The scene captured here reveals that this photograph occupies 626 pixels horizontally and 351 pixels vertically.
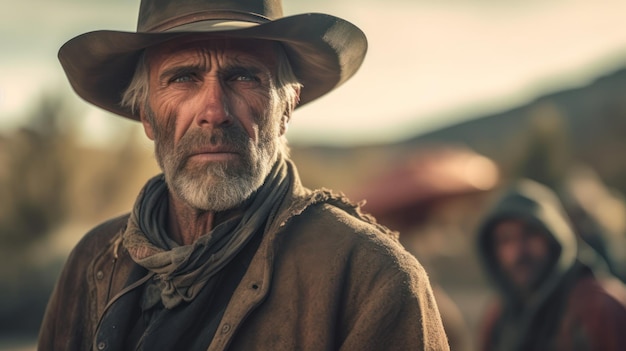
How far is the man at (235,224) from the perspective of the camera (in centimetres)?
283

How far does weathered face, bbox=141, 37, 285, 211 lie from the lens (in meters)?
3.01

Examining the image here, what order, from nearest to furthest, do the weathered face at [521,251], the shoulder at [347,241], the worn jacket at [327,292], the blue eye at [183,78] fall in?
1. the worn jacket at [327,292]
2. the shoulder at [347,241]
3. the blue eye at [183,78]
4. the weathered face at [521,251]

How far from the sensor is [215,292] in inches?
118

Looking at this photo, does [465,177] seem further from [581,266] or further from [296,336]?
[296,336]

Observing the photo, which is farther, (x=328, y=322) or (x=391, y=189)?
(x=391, y=189)

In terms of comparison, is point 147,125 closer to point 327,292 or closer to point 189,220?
point 189,220

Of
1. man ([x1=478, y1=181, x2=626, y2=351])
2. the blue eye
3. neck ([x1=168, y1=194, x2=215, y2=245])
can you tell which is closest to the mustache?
the blue eye

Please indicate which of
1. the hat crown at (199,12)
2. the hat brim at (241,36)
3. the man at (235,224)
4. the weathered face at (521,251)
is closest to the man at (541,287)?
the weathered face at (521,251)

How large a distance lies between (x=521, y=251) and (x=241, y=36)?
5499 mm

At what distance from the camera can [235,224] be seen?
3.10 metres

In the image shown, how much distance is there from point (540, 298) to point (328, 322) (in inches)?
187

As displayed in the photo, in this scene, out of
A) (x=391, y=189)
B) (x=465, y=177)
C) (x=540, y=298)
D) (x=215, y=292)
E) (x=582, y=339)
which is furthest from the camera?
(x=465, y=177)

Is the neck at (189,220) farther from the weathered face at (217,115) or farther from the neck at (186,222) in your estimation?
the weathered face at (217,115)

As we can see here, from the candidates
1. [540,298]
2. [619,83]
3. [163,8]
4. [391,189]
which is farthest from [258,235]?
[619,83]
